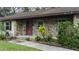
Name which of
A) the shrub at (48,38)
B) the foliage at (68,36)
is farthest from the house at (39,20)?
the foliage at (68,36)

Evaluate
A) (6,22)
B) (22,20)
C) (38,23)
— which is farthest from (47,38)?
(6,22)

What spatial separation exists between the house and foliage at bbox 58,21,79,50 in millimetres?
1324

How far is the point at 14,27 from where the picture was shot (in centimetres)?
2442

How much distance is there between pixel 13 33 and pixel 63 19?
8147mm

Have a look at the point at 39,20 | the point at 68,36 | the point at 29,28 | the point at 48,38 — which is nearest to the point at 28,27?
the point at 29,28

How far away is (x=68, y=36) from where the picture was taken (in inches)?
575

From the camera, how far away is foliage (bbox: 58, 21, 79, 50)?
13.7 m

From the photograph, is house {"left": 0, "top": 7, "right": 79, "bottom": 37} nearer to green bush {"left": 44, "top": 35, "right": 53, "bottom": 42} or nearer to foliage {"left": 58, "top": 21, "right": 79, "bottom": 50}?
green bush {"left": 44, "top": 35, "right": 53, "bottom": 42}

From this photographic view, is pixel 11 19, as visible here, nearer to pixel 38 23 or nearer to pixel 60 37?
pixel 38 23

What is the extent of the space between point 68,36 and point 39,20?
687 centimetres

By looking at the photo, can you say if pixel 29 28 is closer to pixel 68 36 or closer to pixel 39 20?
pixel 39 20

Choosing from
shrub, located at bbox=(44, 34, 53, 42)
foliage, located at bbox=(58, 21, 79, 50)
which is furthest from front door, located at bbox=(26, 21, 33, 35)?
foliage, located at bbox=(58, 21, 79, 50)

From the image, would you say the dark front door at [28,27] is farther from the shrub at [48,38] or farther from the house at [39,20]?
the shrub at [48,38]
